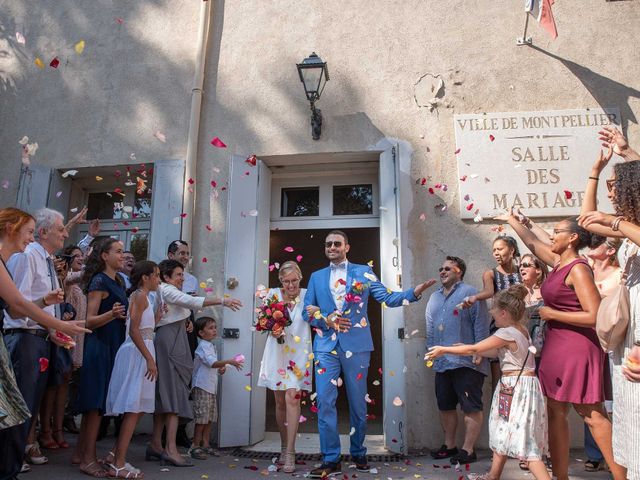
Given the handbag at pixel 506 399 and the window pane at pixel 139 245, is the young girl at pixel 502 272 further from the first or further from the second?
the window pane at pixel 139 245

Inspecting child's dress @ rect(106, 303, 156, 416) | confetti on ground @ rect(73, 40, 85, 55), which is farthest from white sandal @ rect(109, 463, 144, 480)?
confetti on ground @ rect(73, 40, 85, 55)

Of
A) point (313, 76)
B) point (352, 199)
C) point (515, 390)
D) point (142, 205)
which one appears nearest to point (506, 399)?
point (515, 390)

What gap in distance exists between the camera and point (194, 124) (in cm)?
635

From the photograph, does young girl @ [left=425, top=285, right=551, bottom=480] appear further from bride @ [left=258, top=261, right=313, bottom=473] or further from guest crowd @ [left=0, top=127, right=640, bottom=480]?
bride @ [left=258, top=261, right=313, bottom=473]

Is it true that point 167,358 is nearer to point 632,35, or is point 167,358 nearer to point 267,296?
point 267,296

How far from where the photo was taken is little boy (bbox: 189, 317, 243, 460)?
512 cm

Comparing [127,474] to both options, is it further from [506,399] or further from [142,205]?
[142,205]

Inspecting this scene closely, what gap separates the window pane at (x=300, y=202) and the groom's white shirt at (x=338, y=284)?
176 centimetres

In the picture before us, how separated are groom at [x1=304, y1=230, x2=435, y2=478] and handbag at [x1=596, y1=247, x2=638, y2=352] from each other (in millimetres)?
1761

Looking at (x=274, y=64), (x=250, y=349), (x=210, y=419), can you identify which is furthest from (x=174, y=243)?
(x=274, y=64)

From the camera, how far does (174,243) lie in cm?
582

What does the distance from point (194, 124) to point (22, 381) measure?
3.60 m

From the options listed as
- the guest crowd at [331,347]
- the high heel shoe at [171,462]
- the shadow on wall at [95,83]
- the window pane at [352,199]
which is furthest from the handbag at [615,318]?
the shadow on wall at [95,83]

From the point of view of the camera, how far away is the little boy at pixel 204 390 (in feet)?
16.8
